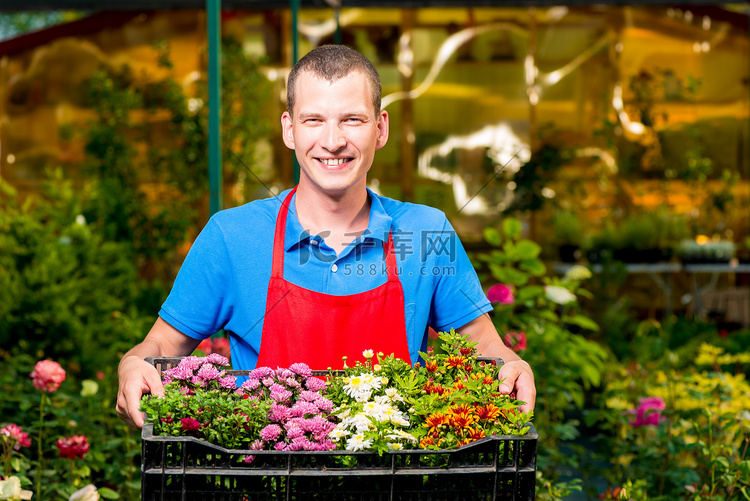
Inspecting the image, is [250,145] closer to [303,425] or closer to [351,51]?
[351,51]

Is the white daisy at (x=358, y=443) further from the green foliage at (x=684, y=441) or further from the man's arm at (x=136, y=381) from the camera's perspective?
the green foliage at (x=684, y=441)

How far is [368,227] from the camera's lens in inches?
60.6

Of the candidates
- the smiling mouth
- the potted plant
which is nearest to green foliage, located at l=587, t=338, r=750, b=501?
the smiling mouth

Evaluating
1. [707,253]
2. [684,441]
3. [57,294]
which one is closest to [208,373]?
[684,441]

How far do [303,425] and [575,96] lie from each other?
6946 millimetres

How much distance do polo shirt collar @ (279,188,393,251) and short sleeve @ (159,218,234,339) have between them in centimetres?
13

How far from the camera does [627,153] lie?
742 cm

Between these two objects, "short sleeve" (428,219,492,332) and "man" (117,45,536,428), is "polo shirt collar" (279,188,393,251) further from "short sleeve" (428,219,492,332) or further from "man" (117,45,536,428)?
"short sleeve" (428,219,492,332)

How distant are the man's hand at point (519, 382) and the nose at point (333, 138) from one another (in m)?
0.49

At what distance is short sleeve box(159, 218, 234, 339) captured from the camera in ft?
4.90

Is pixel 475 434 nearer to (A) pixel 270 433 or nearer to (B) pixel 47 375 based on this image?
(A) pixel 270 433

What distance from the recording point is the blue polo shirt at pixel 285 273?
149 centimetres

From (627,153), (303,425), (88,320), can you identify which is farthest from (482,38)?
(303,425)

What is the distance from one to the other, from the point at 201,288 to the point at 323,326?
0.82ft
